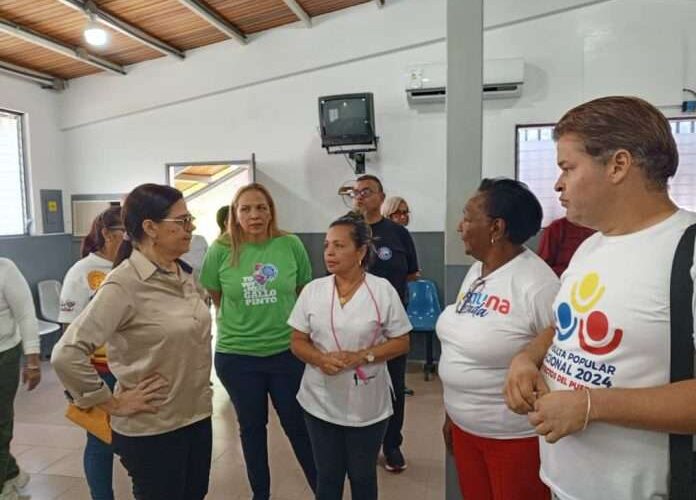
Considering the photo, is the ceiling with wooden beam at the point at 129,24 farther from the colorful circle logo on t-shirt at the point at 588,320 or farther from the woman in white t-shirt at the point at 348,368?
the colorful circle logo on t-shirt at the point at 588,320

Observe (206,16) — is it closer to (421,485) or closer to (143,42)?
(143,42)

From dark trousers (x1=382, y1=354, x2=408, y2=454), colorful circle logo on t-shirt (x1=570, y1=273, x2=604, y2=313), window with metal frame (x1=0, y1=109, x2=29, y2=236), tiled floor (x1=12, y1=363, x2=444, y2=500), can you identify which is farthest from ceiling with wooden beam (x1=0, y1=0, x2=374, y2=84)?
colorful circle logo on t-shirt (x1=570, y1=273, x2=604, y2=313)

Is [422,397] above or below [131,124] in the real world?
below

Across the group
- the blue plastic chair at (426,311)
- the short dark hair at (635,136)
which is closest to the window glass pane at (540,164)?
the blue plastic chair at (426,311)

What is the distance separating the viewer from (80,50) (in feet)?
16.4

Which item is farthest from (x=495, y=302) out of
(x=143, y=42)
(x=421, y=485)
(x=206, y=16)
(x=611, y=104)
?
(x=143, y=42)

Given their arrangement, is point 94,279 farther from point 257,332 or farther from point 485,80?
point 485,80

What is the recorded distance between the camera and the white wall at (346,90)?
14.8ft

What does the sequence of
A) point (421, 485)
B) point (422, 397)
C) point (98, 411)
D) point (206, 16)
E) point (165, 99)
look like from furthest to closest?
point (165, 99) → point (206, 16) → point (422, 397) → point (421, 485) → point (98, 411)

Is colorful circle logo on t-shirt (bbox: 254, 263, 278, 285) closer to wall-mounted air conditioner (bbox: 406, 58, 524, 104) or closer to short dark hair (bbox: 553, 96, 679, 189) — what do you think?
short dark hair (bbox: 553, 96, 679, 189)

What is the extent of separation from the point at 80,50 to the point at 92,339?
468 centimetres

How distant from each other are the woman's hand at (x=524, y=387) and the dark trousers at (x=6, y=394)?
242 centimetres

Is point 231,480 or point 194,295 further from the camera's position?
point 231,480

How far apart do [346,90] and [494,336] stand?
13.8 feet
